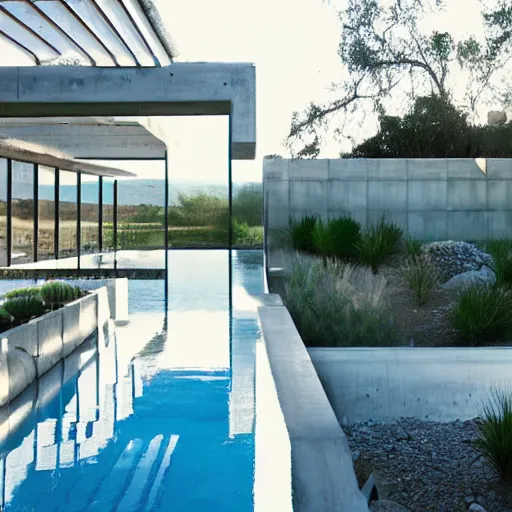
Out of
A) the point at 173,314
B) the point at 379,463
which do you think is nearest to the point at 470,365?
the point at 379,463

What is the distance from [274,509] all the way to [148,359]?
131 inches

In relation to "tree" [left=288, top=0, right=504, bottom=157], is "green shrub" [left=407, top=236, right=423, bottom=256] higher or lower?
lower

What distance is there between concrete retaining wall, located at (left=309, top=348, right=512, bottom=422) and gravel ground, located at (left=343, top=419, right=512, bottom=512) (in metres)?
0.14

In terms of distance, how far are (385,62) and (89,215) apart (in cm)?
912

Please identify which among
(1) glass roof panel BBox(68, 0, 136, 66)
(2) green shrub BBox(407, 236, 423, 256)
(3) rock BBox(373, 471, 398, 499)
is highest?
(1) glass roof panel BBox(68, 0, 136, 66)

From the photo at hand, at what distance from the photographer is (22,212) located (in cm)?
1692

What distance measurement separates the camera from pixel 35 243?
57.3ft

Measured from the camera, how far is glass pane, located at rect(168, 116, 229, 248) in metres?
12.6

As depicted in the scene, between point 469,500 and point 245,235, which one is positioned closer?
point 469,500

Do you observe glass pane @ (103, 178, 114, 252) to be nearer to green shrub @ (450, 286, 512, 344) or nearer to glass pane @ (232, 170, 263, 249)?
glass pane @ (232, 170, 263, 249)

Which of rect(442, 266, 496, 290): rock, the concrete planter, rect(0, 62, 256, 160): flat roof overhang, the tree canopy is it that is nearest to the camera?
the concrete planter

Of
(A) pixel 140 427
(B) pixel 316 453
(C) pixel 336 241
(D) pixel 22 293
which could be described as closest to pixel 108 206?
(C) pixel 336 241

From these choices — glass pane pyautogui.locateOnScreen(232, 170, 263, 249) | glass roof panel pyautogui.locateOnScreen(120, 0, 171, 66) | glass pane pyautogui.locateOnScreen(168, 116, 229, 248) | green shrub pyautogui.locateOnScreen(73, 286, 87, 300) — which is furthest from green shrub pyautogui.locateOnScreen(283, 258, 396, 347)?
glass pane pyautogui.locateOnScreen(232, 170, 263, 249)

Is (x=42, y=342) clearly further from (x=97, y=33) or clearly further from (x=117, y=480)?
(x=97, y=33)
